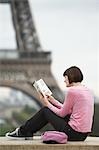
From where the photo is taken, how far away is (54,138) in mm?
3021

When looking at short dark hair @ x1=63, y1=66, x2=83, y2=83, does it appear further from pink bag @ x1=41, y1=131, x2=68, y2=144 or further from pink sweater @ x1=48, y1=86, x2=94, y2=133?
pink bag @ x1=41, y1=131, x2=68, y2=144

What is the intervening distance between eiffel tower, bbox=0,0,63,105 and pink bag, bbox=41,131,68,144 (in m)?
Answer: 10.5

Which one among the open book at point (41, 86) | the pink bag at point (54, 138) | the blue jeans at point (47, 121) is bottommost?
the pink bag at point (54, 138)

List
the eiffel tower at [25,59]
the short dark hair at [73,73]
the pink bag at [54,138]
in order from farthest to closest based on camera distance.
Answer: the eiffel tower at [25,59] < the short dark hair at [73,73] < the pink bag at [54,138]

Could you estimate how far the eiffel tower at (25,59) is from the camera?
14502 millimetres

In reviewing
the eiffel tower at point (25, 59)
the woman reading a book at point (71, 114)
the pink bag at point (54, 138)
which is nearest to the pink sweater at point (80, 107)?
the woman reading a book at point (71, 114)

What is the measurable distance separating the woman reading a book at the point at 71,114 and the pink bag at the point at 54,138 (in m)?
0.08

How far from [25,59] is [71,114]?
1210 centimetres

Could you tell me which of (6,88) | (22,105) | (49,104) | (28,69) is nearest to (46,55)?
(28,69)

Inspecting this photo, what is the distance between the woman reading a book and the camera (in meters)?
3.10

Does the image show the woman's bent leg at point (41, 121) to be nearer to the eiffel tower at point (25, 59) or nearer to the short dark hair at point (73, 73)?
the short dark hair at point (73, 73)

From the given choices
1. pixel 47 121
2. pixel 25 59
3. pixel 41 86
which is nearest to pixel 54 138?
pixel 47 121

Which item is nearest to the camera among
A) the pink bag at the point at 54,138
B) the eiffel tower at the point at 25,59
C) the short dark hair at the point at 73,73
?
the pink bag at the point at 54,138

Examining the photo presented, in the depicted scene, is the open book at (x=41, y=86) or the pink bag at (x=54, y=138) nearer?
the pink bag at (x=54, y=138)
